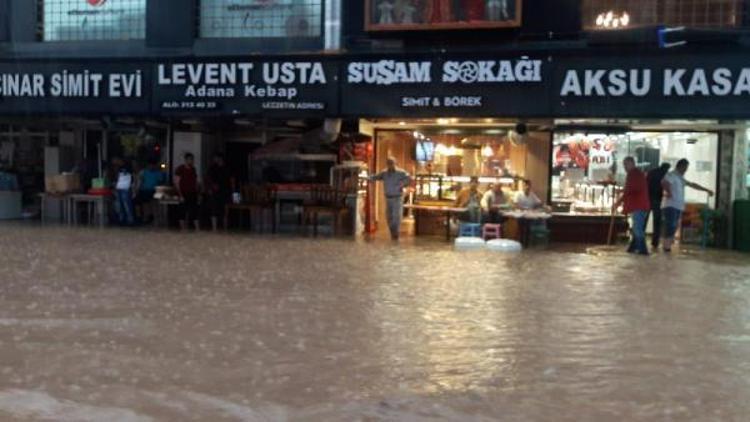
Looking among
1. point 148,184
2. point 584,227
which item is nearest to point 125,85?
point 148,184

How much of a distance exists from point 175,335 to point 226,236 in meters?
8.67

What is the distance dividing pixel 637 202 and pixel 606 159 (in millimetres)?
3954

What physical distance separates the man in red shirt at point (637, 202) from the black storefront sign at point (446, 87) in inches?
73.2

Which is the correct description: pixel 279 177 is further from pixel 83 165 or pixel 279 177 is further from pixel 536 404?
pixel 536 404

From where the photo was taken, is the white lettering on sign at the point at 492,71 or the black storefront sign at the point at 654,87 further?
the white lettering on sign at the point at 492,71

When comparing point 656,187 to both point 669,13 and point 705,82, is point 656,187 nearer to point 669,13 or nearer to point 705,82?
point 705,82

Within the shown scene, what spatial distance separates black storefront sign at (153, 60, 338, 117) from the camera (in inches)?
617

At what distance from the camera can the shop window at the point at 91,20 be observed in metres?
18.4

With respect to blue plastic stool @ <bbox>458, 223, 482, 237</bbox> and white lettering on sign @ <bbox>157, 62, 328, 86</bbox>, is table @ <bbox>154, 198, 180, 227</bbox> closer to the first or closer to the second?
white lettering on sign @ <bbox>157, 62, 328, 86</bbox>

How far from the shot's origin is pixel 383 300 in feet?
30.2

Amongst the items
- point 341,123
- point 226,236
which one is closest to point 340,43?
point 341,123

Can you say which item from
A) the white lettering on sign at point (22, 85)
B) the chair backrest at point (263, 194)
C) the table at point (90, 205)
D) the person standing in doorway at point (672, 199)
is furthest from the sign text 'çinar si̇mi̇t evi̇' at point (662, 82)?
the white lettering on sign at point (22, 85)

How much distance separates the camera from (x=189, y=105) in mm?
16203

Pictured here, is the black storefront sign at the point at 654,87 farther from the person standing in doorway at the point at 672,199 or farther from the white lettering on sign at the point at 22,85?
the white lettering on sign at the point at 22,85
